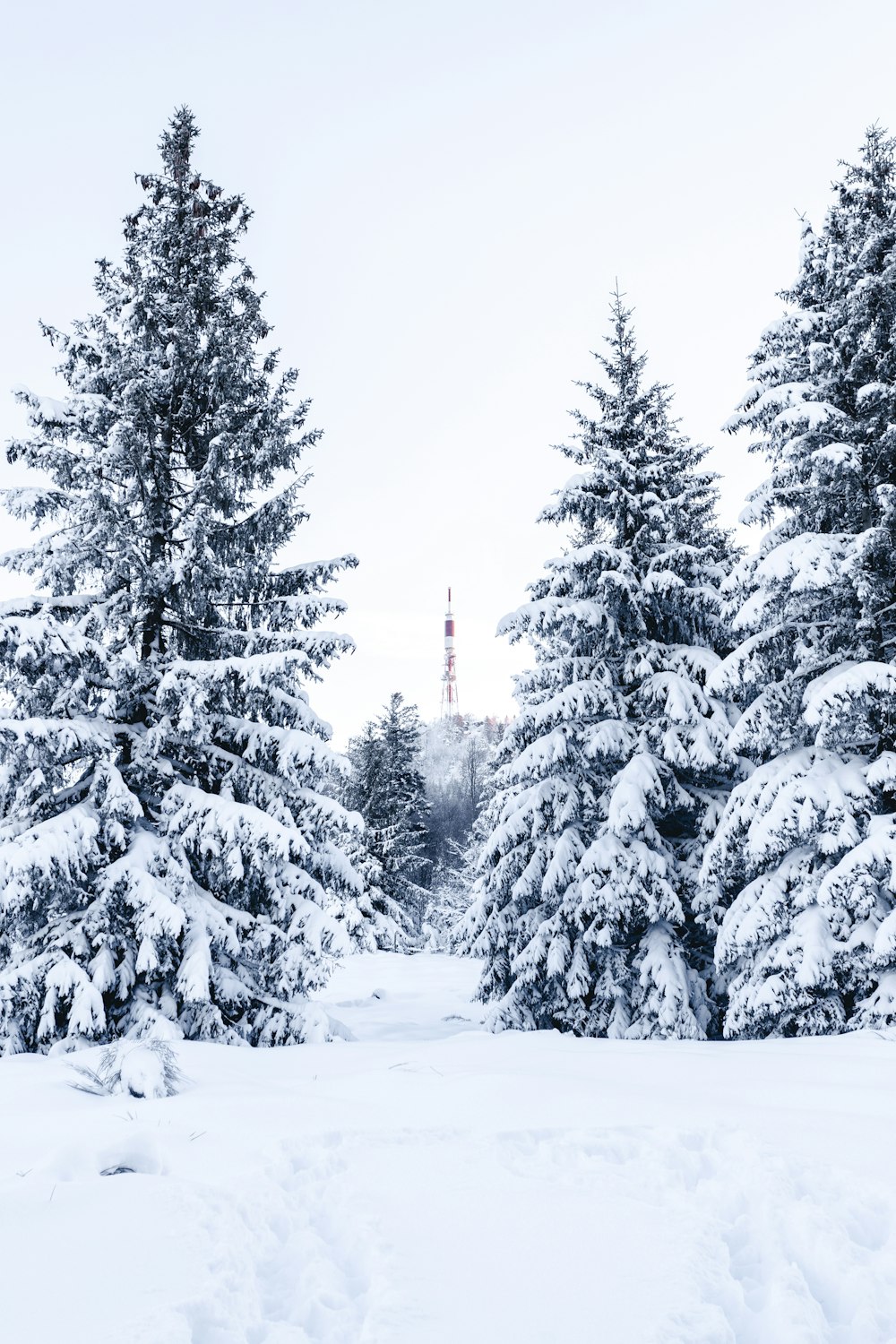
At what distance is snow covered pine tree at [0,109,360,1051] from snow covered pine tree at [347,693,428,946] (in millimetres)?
20443

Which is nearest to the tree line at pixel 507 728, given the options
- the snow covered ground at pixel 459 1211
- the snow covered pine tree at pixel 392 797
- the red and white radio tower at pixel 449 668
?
the snow covered ground at pixel 459 1211

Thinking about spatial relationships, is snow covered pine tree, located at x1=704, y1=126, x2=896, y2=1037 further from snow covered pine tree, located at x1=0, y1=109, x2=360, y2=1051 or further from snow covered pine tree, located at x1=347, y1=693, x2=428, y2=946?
snow covered pine tree, located at x1=347, y1=693, x2=428, y2=946

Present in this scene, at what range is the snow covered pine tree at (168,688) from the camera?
7828 millimetres

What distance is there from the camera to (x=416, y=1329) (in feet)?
8.23

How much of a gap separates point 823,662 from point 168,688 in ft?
26.4

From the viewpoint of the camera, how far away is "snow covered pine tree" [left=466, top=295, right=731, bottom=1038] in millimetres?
10648

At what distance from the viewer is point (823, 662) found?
9820mm

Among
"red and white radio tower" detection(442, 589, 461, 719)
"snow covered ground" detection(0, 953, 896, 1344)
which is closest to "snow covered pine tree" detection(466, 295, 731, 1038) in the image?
"snow covered ground" detection(0, 953, 896, 1344)

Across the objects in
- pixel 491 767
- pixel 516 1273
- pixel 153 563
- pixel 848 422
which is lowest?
pixel 516 1273

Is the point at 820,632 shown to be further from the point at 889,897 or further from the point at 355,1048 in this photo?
the point at 355,1048

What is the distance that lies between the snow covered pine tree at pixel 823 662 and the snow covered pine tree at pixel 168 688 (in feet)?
16.6

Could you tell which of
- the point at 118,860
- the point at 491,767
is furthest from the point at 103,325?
the point at 491,767

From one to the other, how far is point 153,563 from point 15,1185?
750 cm

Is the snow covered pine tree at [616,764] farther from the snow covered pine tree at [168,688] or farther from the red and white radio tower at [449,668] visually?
the red and white radio tower at [449,668]
